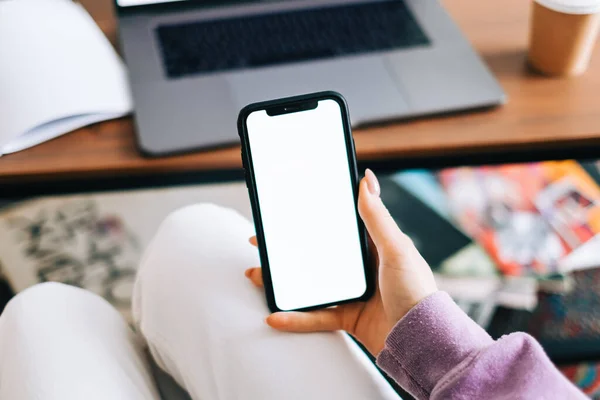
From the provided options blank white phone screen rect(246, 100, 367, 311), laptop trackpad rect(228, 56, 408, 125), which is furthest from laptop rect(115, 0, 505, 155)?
blank white phone screen rect(246, 100, 367, 311)

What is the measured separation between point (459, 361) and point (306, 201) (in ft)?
0.62

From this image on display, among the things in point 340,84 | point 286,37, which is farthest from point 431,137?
point 286,37

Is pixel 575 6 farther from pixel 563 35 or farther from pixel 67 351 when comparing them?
pixel 67 351

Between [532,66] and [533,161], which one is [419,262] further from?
[532,66]

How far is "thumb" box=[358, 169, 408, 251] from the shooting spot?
0.50 m

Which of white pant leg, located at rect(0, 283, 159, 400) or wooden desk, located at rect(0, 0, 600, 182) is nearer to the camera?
white pant leg, located at rect(0, 283, 159, 400)

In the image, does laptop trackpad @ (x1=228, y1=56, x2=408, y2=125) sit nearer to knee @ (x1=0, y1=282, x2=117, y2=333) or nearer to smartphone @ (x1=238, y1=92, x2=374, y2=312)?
smartphone @ (x1=238, y1=92, x2=374, y2=312)

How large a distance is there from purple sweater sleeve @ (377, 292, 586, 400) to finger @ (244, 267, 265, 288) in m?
0.13

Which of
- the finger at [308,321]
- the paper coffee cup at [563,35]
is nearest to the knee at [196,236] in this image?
the finger at [308,321]

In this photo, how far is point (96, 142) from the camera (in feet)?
2.06

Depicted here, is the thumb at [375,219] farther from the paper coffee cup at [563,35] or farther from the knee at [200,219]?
the paper coffee cup at [563,35]

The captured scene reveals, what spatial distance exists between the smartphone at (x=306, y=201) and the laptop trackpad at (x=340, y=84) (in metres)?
0.12

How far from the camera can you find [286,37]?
0.73 metres

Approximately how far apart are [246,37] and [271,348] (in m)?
0.40
